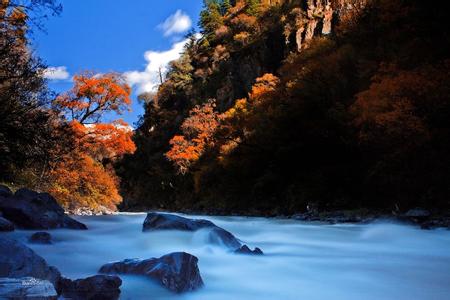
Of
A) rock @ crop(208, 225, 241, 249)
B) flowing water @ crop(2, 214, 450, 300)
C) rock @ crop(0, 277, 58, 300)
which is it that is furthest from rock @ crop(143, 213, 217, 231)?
rock @ crop(0, 277, 58, 300)

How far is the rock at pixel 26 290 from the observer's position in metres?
2.77

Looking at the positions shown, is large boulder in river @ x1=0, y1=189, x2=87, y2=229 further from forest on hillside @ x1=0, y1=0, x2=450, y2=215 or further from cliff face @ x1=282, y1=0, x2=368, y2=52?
cliff face @ x1=282, y1=0, x2=368, y2=52

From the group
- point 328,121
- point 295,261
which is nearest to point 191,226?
point 295,261

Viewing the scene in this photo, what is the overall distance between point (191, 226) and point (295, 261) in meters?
3.00

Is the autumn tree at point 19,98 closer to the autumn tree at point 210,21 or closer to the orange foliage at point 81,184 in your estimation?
the orange foliage at point 81,184

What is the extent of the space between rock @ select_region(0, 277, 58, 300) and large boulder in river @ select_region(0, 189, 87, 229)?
8368mm

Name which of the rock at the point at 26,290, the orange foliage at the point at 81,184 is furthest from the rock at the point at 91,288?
the orange foliage at the point at 81,184

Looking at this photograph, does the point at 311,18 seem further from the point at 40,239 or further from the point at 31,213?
the point at 40,239

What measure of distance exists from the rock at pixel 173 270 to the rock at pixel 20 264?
1.13 m

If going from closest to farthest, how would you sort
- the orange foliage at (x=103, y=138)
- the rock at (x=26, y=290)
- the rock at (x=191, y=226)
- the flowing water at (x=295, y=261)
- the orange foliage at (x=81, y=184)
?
the rock at (x=26, y=290) → the flowing water at (x=295, y=261) → the rock at (x=191, y=226) → the orange foliage at (x=81, y=184) → the orange foliage at (x=103, y=138)

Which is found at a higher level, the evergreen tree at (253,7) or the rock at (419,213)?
the evergreen tree at (253,7)

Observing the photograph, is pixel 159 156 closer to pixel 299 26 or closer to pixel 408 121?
pixel 299 26

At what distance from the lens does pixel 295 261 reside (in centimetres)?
712

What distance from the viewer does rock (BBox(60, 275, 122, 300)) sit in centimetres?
406
